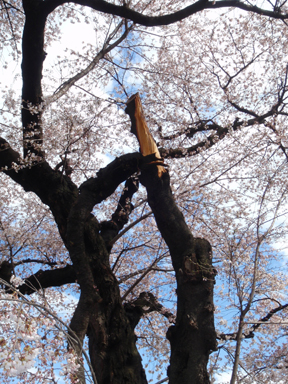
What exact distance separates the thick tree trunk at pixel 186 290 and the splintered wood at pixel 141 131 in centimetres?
28

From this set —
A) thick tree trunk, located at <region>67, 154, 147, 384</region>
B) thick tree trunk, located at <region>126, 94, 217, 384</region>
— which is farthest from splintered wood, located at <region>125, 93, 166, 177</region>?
thick tree trunk, located at <region>67, 154, 147, 384</region>

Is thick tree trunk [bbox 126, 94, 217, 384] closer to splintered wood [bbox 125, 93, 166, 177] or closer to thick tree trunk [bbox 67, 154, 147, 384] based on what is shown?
splintered wood [bbox 125, 93, 166, 177]

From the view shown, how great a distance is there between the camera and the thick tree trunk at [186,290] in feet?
9.59

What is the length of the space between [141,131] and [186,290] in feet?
8.09

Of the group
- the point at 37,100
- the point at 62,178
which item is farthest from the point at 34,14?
the point at 62,178

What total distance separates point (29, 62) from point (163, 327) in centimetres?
645

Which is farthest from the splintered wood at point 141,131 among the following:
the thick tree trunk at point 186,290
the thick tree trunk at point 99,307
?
the thick tree trunk at point 99,307

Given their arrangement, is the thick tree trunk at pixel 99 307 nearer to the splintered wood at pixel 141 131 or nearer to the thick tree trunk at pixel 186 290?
the thick tree trunk at pixel 186 290

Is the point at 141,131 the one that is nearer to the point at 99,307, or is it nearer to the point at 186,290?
the point at 186,290

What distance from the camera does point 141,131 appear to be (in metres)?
4.59

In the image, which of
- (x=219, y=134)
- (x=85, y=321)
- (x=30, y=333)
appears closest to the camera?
(x=30, y=333)

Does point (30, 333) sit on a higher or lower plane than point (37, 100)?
lower

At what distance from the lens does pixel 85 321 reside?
279 centimetres

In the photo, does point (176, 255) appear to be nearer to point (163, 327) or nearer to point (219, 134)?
point (219, 134)
